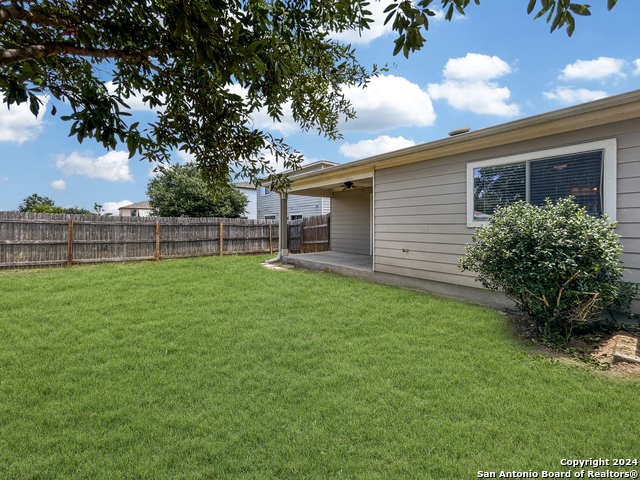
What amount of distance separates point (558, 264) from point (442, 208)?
2.58 meters

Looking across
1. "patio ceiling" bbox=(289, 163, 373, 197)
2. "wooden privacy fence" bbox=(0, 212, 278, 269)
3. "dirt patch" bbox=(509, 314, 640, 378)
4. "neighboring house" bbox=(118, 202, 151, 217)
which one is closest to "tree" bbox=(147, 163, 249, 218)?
"wooden privacy fence" bbox=(0, 212, 278, 269)

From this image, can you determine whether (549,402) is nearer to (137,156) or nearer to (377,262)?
(137,156)

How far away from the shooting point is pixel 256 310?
192 inches

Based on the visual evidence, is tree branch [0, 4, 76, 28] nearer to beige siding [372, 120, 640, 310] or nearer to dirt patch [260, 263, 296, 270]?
beige siding [372, 120, 640, 310]

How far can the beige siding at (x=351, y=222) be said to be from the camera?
1023 cm

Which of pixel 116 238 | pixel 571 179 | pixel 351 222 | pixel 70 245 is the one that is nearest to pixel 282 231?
pixel 351 222

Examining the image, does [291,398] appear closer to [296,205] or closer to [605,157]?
[605,157]

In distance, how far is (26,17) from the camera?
1.67 metres

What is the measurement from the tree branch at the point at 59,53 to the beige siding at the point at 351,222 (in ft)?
27.6

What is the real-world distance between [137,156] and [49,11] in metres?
1.05

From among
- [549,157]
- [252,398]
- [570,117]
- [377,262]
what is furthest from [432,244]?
[252,398]

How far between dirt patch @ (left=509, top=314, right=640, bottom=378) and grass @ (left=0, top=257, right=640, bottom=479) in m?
0.25

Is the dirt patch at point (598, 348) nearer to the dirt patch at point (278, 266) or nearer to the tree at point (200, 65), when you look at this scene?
the tree at point (200, 65)

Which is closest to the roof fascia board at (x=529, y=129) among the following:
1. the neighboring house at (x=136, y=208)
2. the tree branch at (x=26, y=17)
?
the tree branch at (x=26, y=17)
